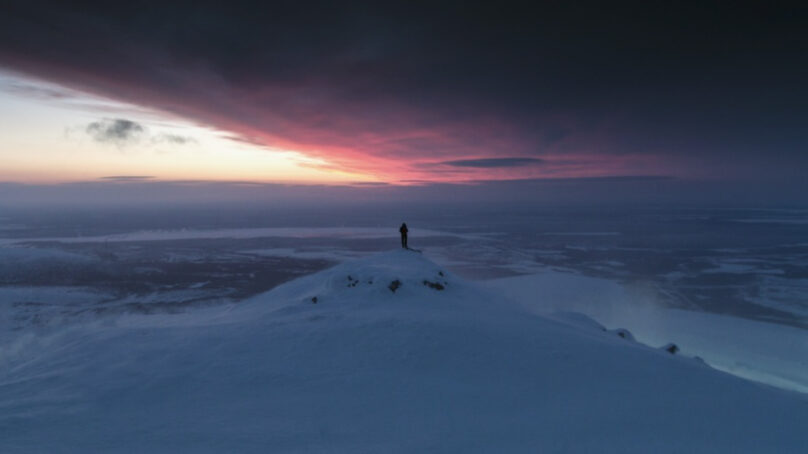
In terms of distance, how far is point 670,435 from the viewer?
16.0 feet

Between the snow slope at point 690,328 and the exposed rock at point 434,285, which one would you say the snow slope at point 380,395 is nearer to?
the exposed rock at point 434,285

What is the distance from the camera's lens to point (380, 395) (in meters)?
5.86

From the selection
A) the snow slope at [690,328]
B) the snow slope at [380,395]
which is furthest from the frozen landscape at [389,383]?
the snow slope at [690,328]

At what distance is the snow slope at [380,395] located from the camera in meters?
4.76

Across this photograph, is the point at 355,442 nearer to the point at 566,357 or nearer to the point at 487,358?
the point at 487,358

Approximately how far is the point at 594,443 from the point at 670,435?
1138 mm

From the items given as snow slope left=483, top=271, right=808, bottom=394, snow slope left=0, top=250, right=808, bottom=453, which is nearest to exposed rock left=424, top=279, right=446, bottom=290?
snow slope left=483, top=271, right=808, bottom=394

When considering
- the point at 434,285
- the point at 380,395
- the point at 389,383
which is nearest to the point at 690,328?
the point at 434,285

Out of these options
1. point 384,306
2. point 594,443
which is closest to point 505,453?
point 594,443

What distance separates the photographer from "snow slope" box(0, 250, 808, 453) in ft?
15.6

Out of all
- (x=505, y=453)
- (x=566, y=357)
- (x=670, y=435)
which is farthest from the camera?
(x=566, y=357)

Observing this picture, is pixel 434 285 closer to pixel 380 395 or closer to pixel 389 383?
pixel 389 383

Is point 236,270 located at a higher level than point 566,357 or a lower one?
lower

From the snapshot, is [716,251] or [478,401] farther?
[716,251]
